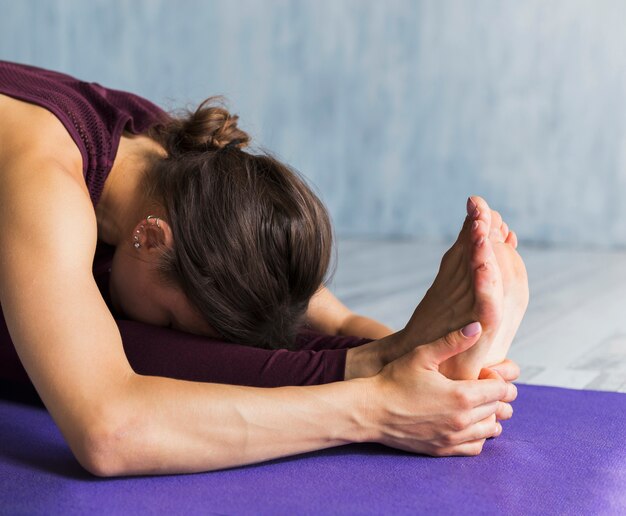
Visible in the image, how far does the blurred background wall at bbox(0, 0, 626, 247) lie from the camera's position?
15.6 ft

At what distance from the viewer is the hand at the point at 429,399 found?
137 centimetres

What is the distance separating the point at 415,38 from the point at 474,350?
12.6 feet

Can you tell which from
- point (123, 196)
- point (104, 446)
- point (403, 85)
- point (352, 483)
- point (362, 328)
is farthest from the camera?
point (403, 85)

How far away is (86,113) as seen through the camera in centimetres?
163

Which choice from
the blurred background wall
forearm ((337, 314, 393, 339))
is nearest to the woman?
forearm ((337, 314, 393, 339))

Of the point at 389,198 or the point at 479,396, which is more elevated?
the point at 479,396

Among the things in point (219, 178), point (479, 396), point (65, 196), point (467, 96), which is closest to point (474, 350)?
point (479, 396)

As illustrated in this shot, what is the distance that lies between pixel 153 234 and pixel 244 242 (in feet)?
0.54

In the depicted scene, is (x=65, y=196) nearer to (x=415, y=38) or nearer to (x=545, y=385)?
(x=545, y=385)

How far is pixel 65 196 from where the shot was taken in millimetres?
1372

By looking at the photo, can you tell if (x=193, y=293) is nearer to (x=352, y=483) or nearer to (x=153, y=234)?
(x=153, y=234)

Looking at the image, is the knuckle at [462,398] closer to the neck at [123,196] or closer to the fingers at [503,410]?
the fingers at [503,410]

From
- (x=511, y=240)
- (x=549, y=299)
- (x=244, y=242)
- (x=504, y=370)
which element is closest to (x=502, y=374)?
(x=504, y=370)

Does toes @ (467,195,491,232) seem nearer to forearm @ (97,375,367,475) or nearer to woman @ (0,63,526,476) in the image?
woman @ (0,63,526,476)
